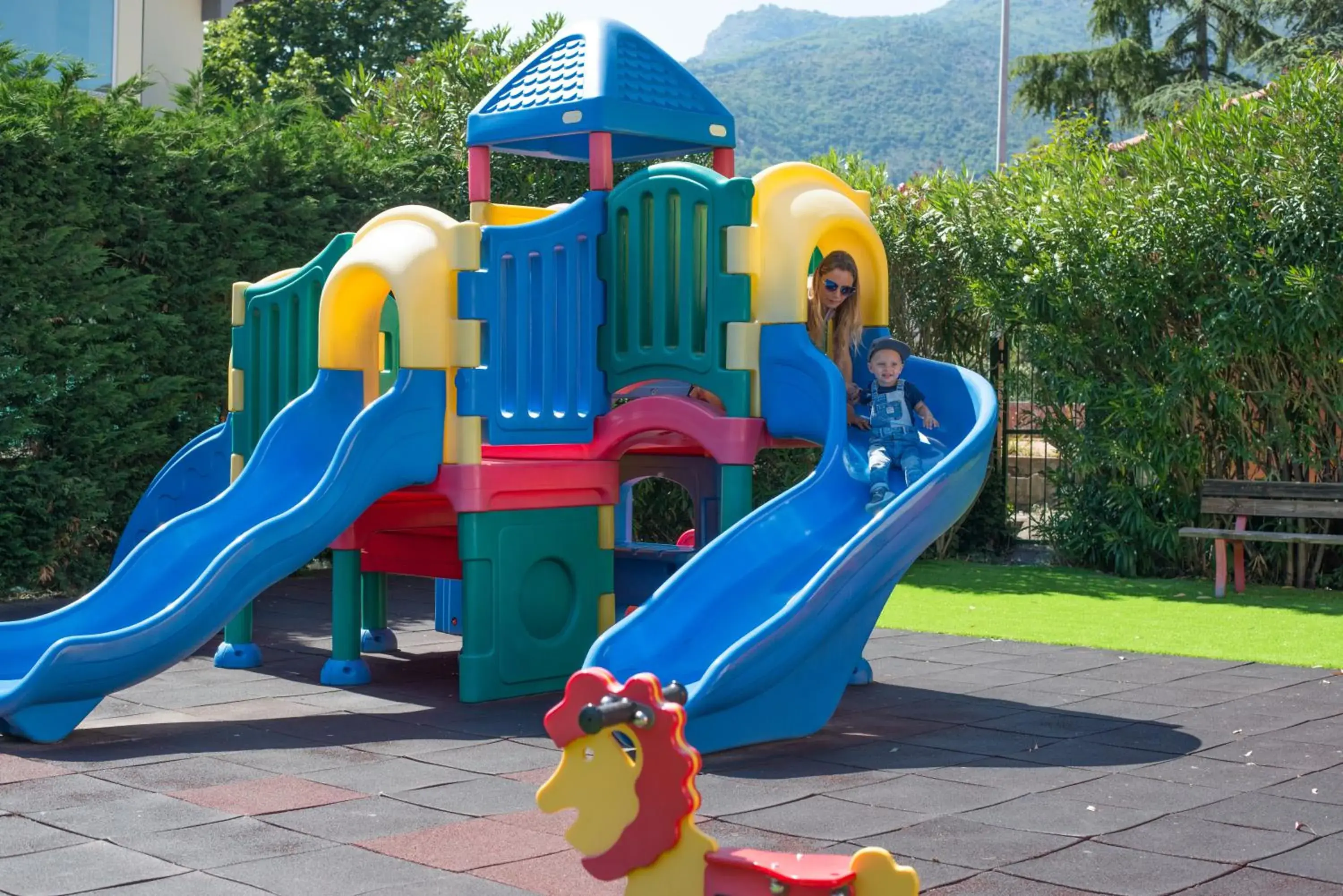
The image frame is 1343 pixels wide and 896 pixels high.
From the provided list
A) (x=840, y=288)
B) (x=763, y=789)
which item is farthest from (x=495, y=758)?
(x=840, y=288)

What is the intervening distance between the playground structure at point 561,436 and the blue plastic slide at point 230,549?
11 mm

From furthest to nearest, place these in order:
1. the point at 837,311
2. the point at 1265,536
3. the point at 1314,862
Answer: the point at 1265,536
the point at 837,311
the point at 1314,862

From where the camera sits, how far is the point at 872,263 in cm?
725

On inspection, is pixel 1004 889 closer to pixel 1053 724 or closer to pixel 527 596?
pixel 1053 724

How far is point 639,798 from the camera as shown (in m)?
3.14

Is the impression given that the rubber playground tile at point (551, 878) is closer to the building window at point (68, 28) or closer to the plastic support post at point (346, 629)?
the plastic support post at point (346, 629)

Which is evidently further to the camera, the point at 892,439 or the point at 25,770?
the point at 892,439

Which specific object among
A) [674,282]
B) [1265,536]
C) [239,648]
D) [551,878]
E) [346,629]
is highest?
[674,282]

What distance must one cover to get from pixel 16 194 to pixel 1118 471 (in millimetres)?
7659

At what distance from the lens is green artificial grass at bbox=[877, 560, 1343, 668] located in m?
8.14

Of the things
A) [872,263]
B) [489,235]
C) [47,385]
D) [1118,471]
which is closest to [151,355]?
[47,385]

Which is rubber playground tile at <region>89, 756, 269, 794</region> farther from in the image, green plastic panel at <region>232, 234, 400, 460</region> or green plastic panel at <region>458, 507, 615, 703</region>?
green plastic panel at <region>232, 234, 400, 460</region>

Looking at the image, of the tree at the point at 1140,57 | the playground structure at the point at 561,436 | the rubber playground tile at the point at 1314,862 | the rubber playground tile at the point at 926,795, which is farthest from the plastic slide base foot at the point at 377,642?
the tree at the point at 1140,57

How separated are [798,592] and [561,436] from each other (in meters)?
1.68
